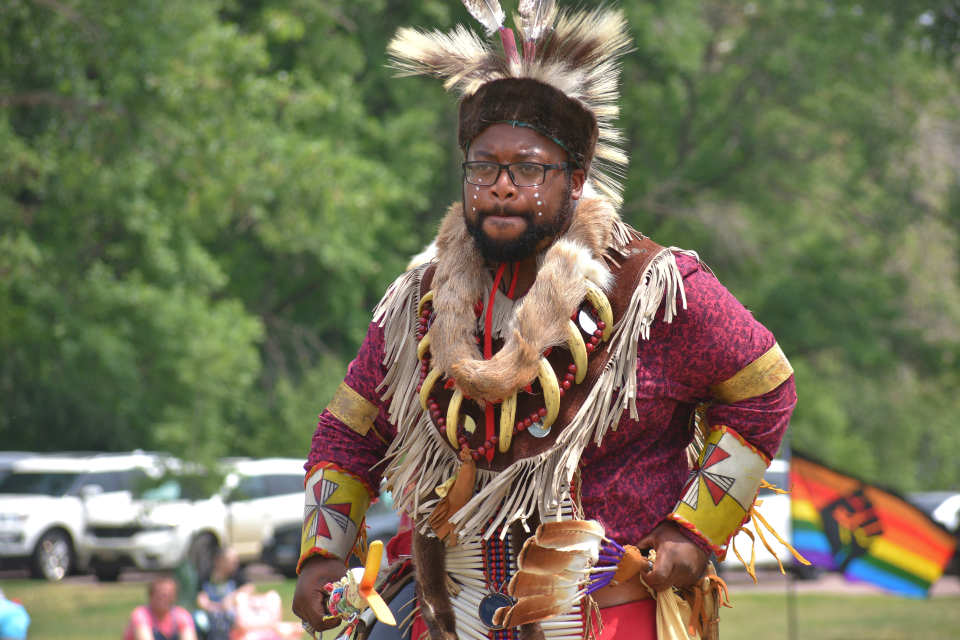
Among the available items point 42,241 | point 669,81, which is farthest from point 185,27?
point 669,81

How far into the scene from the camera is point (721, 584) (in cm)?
225

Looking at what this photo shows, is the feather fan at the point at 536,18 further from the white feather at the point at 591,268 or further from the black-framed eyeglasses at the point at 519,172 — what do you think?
the white feather at the point at 591,268

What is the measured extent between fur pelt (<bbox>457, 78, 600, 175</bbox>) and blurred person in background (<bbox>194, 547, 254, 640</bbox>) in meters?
5.43

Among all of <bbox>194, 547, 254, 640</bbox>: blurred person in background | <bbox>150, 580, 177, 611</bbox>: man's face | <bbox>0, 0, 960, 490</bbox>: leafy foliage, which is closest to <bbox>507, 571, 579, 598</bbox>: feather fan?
<bbox>0, 0, 960, 490</bbox>: leafy foliage

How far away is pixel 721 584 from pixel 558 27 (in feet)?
4.12

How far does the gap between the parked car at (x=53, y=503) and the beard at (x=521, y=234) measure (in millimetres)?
11335

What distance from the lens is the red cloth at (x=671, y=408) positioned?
216cm

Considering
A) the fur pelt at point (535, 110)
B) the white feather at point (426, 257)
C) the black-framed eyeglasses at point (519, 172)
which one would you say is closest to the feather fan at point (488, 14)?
the fur pelt at point (535, 110)

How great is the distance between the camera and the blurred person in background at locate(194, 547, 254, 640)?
7281mm

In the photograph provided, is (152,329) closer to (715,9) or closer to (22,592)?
(22,592)

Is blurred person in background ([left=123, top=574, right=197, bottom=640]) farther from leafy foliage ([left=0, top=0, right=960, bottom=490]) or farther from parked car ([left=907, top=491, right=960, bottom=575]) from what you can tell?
parked car ([left=907, top=491, right=960, bottom=575])

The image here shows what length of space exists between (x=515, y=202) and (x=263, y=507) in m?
13.2

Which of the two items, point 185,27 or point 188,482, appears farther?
point 188,482

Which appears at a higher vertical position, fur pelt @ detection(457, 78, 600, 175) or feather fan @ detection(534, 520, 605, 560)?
fur pelt @ detection(457, 78, 600, 175)
